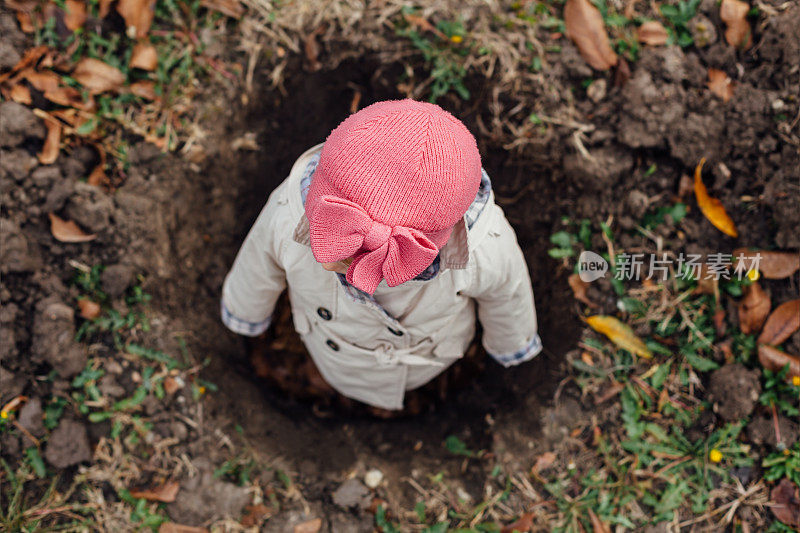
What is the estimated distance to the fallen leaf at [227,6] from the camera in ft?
7.61

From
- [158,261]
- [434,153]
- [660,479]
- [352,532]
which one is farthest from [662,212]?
[158,261]

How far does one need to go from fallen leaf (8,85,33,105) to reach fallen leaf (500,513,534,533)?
223 cm

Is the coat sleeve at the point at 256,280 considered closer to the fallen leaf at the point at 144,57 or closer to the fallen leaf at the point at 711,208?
the fallen leaf at the point at 144,57

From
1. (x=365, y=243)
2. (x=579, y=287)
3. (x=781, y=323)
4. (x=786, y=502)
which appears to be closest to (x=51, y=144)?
(x=365, y=243)

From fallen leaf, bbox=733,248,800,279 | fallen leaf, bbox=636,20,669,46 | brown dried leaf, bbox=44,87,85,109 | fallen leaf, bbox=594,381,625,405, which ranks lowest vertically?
fallen leaf, bbox=594,381,625,405

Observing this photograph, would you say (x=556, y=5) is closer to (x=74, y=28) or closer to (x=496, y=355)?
(x=496, y=355)

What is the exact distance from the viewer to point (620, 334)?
7.39ft

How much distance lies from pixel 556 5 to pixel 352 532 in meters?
2.06

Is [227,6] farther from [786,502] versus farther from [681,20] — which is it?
[786,502]

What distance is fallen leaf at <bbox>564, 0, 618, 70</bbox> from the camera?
7.38ft

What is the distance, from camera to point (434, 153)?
1237 mm

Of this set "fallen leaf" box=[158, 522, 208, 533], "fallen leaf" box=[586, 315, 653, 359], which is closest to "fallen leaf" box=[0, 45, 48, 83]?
"fallen leaf" box=[158, 522, 208, 533]

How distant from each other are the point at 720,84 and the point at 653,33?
30cm

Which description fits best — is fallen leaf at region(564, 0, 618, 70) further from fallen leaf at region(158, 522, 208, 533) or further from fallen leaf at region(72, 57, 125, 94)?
fallen leaf at region(158, 522, 208, 533)
